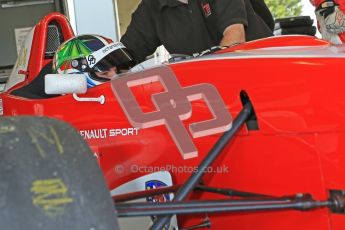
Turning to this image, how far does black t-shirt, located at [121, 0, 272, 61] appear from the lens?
9.96 feet

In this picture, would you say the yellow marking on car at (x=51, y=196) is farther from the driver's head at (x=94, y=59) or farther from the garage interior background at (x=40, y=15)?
the garage interior background at (x=40, y=15)

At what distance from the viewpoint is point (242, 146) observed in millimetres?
1700

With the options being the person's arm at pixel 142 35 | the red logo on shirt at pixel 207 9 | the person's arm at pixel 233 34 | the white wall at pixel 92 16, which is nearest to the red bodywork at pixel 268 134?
the person's arm at pixel 233 34

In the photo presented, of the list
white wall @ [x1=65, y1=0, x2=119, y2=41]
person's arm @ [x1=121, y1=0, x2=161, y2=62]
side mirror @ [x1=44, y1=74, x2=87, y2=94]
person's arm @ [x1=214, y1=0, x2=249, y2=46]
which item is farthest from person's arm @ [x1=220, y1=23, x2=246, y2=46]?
white wall @ [x1=65, y1=0, x2=119, y2=41]

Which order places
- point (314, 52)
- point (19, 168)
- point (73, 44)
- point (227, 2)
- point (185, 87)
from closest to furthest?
point (19, 168) → point (314, 52) → point (185, 87) → point (73, 44) → point (227, 2)

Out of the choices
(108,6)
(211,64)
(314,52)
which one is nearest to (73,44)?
(211,64)

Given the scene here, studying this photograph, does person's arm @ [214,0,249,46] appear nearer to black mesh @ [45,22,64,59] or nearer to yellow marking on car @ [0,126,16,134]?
black mesh @ [45,22,64,59]

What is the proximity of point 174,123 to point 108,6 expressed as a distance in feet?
13.8

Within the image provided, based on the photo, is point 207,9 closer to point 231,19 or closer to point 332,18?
point 231,19

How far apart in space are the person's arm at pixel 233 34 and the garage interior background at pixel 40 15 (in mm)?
3104

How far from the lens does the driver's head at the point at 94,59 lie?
7.66 feet

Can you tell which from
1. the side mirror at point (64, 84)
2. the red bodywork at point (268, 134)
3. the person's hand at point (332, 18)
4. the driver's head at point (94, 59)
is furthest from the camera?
the person's hand at point (332, 18)

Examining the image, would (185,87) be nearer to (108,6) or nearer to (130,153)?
(130,153)

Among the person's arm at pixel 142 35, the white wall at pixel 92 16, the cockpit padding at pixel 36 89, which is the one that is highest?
the person's arm at pixel 142 35
